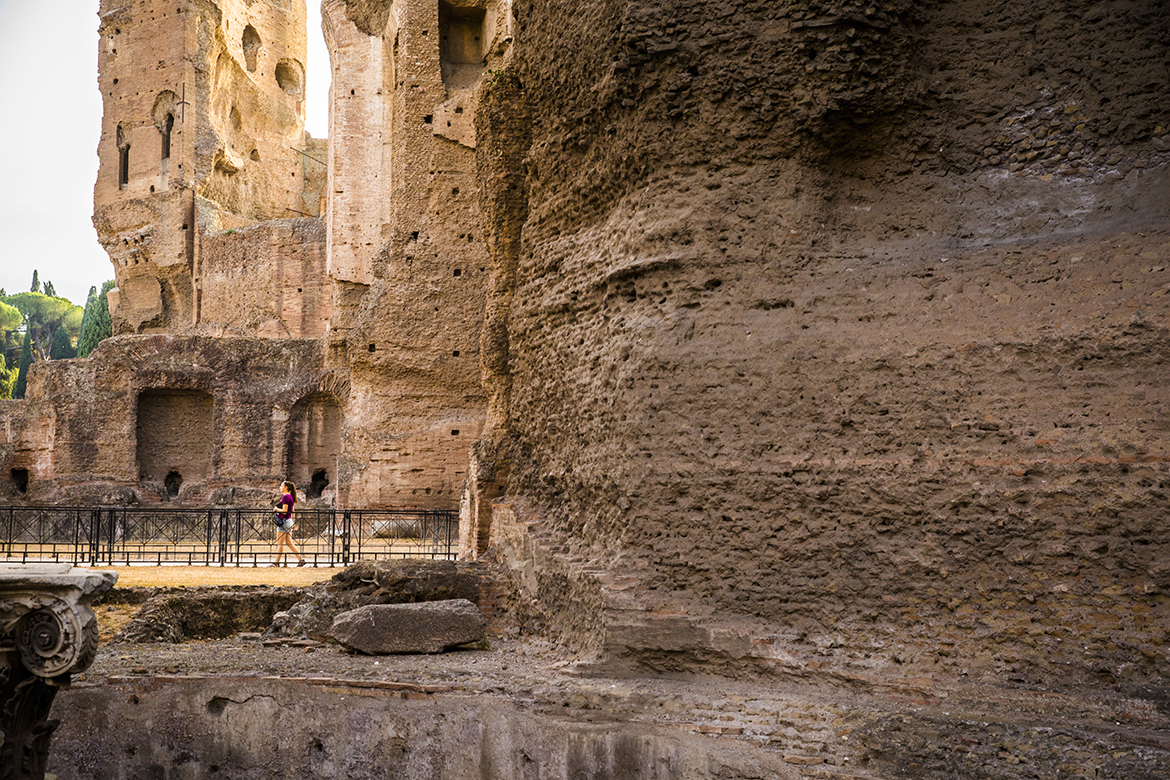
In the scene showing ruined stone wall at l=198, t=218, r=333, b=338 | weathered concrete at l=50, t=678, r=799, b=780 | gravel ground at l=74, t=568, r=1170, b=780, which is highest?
ruined stone wall at l=198, t=218, r=333, b=338

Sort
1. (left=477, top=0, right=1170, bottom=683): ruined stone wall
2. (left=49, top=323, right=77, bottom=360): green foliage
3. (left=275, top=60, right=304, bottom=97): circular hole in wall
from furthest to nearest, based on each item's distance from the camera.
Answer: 1. (left=49, top=323, right=77, bottom=360): green foliage
2. (left=275, top=60, right=304, bottom=97): circular hole in wall
3. (left=477, top=0, right=1170, bottom=683): ruined stone wall

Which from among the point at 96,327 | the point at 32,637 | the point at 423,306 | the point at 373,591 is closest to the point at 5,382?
the point at 96,327

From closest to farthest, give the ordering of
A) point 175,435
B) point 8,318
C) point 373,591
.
Result: 1. point 373,591
2. point 175,435
3. point 8,318

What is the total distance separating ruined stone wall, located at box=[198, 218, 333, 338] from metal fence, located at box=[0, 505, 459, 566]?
10427 mm

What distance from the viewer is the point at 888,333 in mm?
5086

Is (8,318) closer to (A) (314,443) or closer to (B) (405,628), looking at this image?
(A) (314,443)

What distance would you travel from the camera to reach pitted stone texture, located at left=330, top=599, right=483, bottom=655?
6.19 meters

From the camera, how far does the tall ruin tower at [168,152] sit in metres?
25.7

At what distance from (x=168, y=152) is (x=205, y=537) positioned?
16.7 metres

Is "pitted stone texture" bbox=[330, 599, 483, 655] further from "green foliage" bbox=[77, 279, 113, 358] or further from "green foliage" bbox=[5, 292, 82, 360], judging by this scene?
"green foliage" bbox=[5, 292, 82, 360]

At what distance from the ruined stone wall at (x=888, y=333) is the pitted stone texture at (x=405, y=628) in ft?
2.56

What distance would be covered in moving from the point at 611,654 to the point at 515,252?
3971 mm

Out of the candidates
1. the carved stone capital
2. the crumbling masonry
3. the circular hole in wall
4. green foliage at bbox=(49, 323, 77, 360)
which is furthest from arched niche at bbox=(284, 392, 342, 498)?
green foliage at bbox=(49, 323, 77, 360)

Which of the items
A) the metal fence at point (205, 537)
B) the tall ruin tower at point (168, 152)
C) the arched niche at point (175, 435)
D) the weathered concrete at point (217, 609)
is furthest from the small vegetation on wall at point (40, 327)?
the weathered concrete at point (217, 609)
